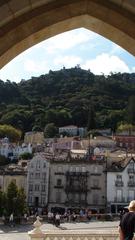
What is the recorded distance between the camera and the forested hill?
124m

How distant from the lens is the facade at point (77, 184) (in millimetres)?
58219

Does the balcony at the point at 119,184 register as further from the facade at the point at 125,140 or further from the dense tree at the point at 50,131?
the dense tree at the point at 50,131

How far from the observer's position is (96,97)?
140375mm

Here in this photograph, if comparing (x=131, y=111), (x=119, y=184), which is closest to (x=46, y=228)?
(x=119, y=184)

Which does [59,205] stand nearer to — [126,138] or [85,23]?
[126,138]

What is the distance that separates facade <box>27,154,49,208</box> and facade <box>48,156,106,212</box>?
73 cm

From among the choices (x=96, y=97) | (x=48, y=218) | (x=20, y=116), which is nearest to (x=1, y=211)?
(x=48, y=218)

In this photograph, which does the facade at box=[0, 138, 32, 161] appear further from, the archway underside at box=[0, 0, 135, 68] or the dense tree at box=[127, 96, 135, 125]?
the archway underside at box=[0, 0, 135, 68]

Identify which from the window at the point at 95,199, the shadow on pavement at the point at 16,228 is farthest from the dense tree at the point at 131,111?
the shadow on pavement at the point at 16,228

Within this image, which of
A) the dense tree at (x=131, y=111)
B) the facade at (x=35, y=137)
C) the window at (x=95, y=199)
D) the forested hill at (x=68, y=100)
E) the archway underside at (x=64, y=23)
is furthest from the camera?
the forested hill at (x=68, y=100)

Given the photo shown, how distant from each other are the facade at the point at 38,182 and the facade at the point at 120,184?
25.0ft

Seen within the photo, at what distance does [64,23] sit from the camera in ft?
18.0

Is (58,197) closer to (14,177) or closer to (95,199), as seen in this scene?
(95,199)

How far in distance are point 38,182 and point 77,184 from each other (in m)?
4.92
